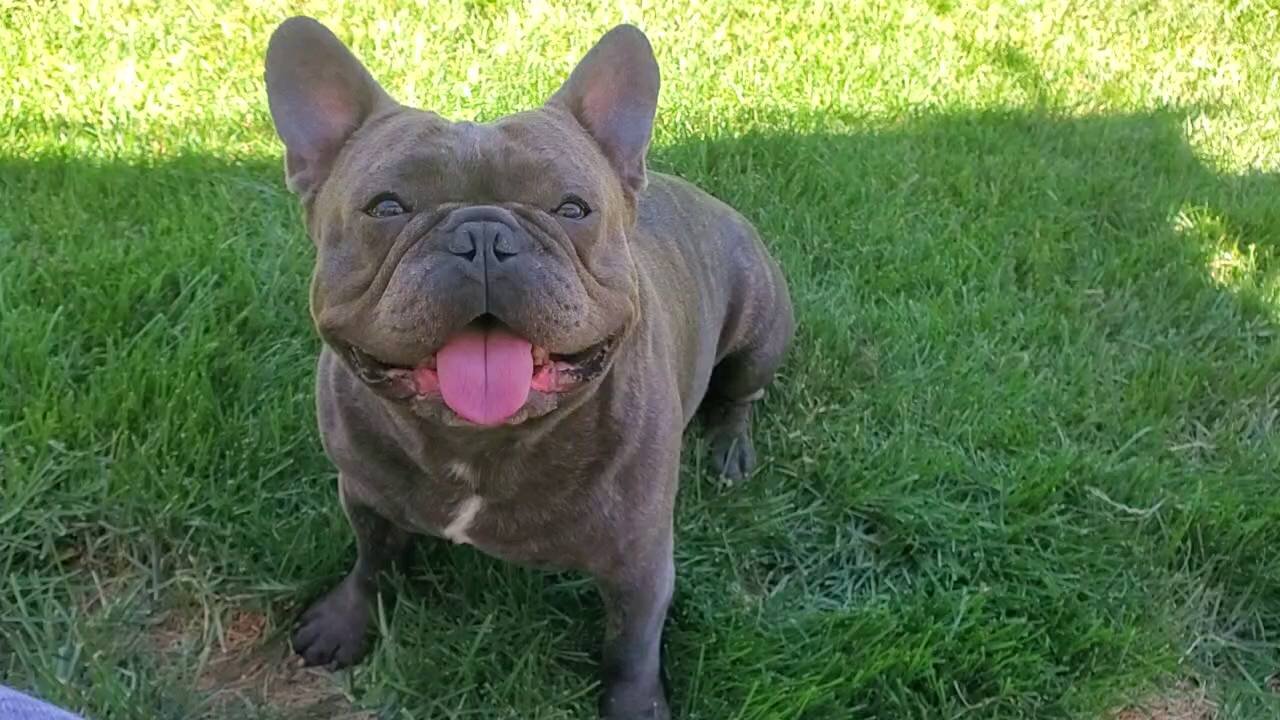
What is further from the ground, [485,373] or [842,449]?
[485,373]

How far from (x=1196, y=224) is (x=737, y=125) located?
182 centimetres

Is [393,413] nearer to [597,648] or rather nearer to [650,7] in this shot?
[597,648]

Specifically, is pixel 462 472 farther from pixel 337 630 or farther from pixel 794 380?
pixel 794 380

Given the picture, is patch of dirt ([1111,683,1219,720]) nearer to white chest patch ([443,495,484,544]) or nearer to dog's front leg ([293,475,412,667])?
white chest patch ([443,495,484,544])

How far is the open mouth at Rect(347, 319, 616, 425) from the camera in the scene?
2.03 meters

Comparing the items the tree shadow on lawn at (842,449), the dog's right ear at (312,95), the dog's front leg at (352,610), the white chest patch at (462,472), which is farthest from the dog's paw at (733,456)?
the dog's right ear at (312,95)

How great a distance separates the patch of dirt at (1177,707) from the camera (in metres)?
2.98

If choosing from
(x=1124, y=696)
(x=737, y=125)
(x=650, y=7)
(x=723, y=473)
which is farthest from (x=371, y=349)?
(x=650, y=7)

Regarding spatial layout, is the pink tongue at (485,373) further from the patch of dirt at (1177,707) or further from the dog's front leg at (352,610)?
the patch of dirt at (1177,707)

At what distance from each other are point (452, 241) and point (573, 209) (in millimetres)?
319

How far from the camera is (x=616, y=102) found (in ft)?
8.54

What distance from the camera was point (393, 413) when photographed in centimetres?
231

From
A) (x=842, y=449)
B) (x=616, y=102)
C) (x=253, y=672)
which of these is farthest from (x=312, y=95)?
(x=842, y=449)

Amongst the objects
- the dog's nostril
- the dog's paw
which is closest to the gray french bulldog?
the dog's nostril
